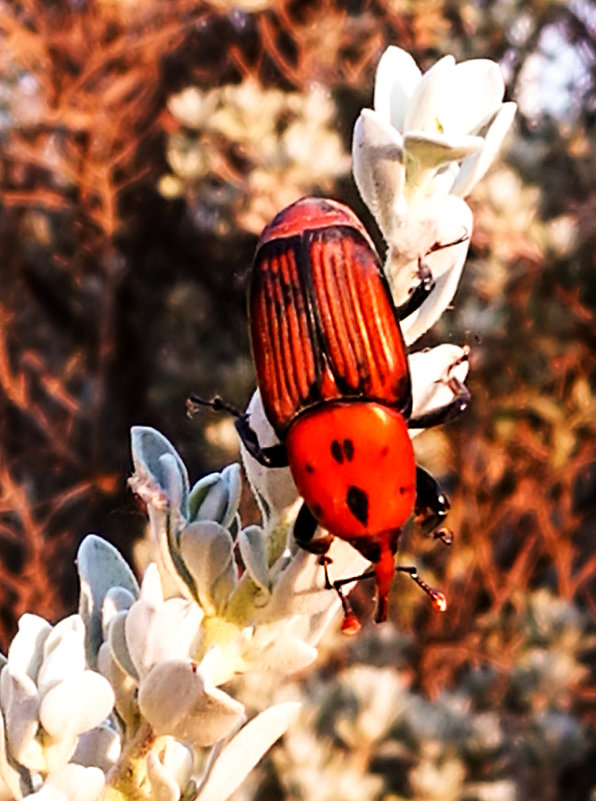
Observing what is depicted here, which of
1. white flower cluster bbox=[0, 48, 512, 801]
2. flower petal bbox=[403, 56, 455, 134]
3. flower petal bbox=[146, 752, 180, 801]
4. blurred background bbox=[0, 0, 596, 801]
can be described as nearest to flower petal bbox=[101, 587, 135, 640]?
white flower cluster bbox=[0, 48, 512, 801]

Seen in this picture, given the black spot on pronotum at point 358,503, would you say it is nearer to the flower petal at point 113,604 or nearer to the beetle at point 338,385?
the beetle at point 338,385

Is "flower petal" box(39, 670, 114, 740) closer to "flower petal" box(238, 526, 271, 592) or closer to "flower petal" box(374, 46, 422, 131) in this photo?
"flower petal" box(238, 526, 271, 592)

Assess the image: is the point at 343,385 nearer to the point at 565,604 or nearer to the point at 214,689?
the point at 214,689

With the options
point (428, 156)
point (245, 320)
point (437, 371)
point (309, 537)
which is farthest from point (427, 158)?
point (245, 320)

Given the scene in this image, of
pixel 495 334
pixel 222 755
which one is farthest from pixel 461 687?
pixel 222 755

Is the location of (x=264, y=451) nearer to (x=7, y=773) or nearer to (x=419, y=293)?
(x=419, y=293)

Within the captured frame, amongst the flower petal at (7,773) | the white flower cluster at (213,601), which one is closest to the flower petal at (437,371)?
the white flower cluster at (213,601)
